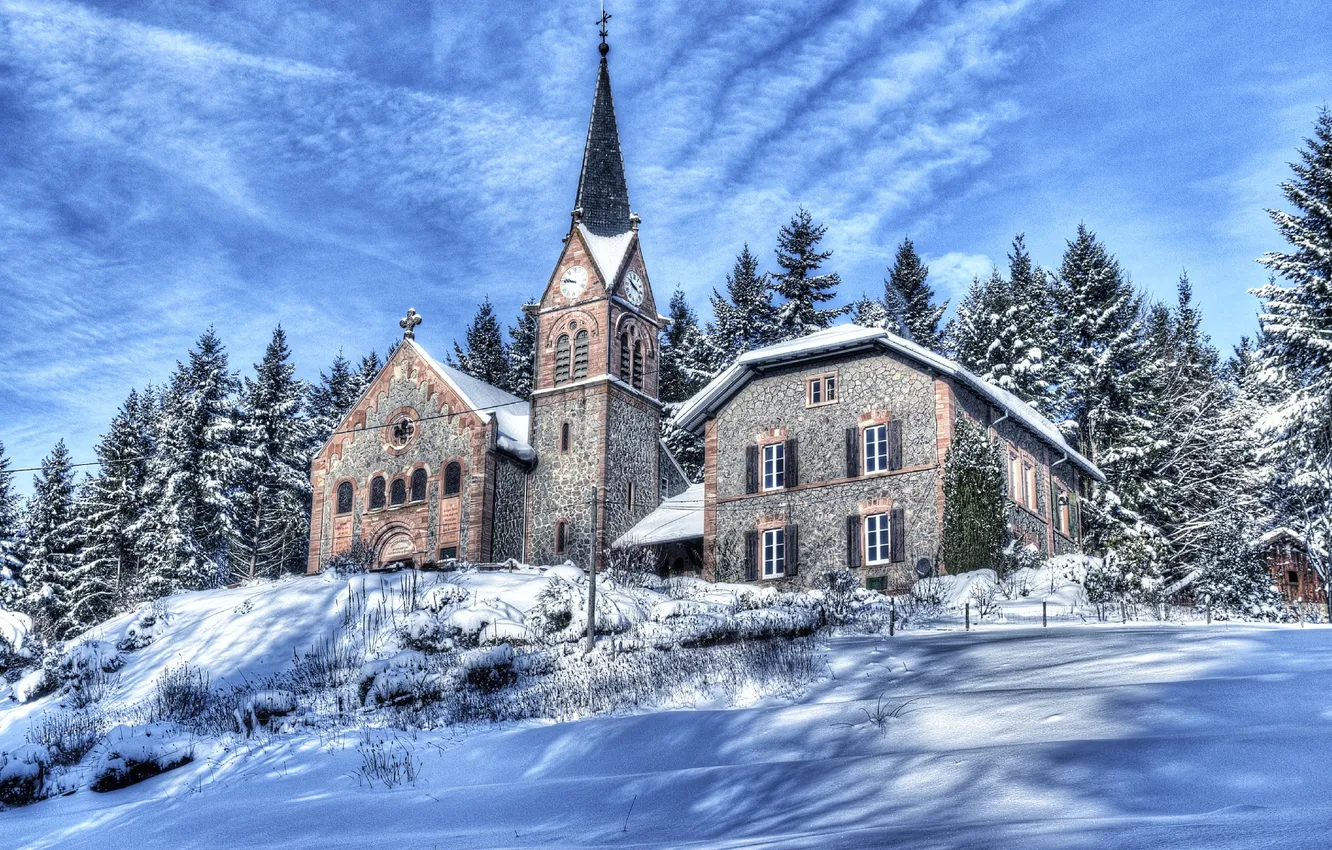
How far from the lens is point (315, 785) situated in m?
12.4

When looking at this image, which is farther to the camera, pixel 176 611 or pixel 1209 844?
pixel 176 611

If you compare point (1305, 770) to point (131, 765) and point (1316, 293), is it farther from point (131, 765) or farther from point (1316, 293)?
point (1316, 293)

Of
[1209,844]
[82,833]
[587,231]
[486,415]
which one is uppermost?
[587,231]

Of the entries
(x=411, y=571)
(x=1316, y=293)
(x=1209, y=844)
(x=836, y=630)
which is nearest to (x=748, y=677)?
(x=836, y=630)

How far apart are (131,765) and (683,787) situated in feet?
23.2

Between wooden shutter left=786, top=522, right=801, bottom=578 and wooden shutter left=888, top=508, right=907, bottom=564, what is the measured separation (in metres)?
2.48

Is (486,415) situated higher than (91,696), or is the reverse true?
(486,415)

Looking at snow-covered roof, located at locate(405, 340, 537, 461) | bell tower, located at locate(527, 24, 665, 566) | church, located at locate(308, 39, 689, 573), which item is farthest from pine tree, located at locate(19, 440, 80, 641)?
bell tower, located at locate(527, 24, 665, 566)

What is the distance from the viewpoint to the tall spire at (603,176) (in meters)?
43.9

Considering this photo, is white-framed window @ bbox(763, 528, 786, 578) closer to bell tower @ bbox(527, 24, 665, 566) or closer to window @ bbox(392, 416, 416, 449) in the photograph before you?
bell tower @ bbox(527, 24, 665, 566)

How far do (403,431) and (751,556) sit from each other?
14.3m

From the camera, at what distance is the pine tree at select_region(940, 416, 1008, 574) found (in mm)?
28875

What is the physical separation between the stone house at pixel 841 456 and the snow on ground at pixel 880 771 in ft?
49.6

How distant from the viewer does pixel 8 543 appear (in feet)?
153
